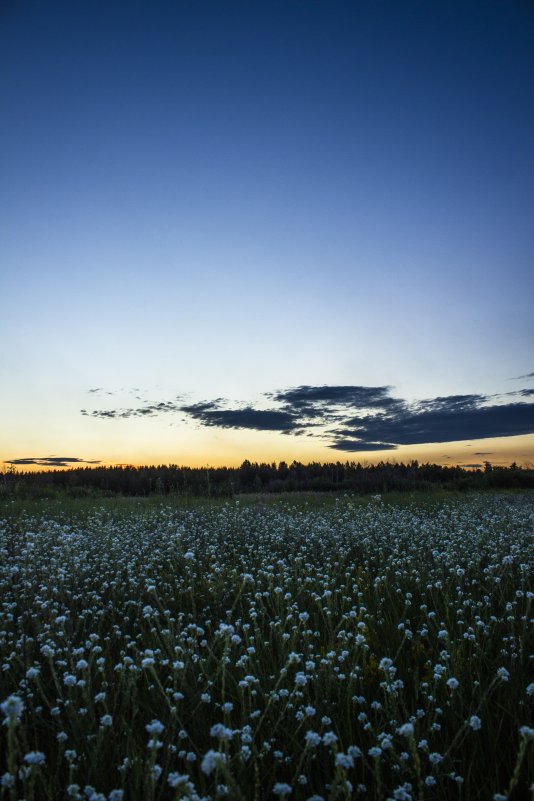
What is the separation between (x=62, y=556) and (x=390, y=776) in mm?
5633

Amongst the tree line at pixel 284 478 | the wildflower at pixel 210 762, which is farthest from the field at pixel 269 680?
the tree line at pixel 284 478

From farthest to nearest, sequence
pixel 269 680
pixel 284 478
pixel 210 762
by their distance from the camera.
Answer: pixel 284 478 < pixel 269 680 < pixel 210 762

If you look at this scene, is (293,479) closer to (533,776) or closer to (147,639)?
(147,639)

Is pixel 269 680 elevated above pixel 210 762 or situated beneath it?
situated beneath

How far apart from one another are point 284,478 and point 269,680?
85.0 feet

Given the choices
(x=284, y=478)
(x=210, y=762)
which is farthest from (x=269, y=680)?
(x=284, y=478)

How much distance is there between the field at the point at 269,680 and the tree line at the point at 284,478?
16.4 meters

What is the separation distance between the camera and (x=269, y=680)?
348 centimetres

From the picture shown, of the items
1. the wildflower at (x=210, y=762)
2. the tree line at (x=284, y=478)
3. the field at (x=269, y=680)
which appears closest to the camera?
the wildflower at (x=210, y=762)

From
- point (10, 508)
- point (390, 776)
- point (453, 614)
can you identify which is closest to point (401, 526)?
point (453, 614)

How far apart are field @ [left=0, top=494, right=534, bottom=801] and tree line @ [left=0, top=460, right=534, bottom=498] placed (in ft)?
53.9

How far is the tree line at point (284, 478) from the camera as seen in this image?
80.4ft

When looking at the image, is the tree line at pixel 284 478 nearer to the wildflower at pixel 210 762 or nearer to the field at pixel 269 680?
the field at pixel 269 680

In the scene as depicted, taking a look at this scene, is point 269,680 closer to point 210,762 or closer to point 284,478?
point 210,762
